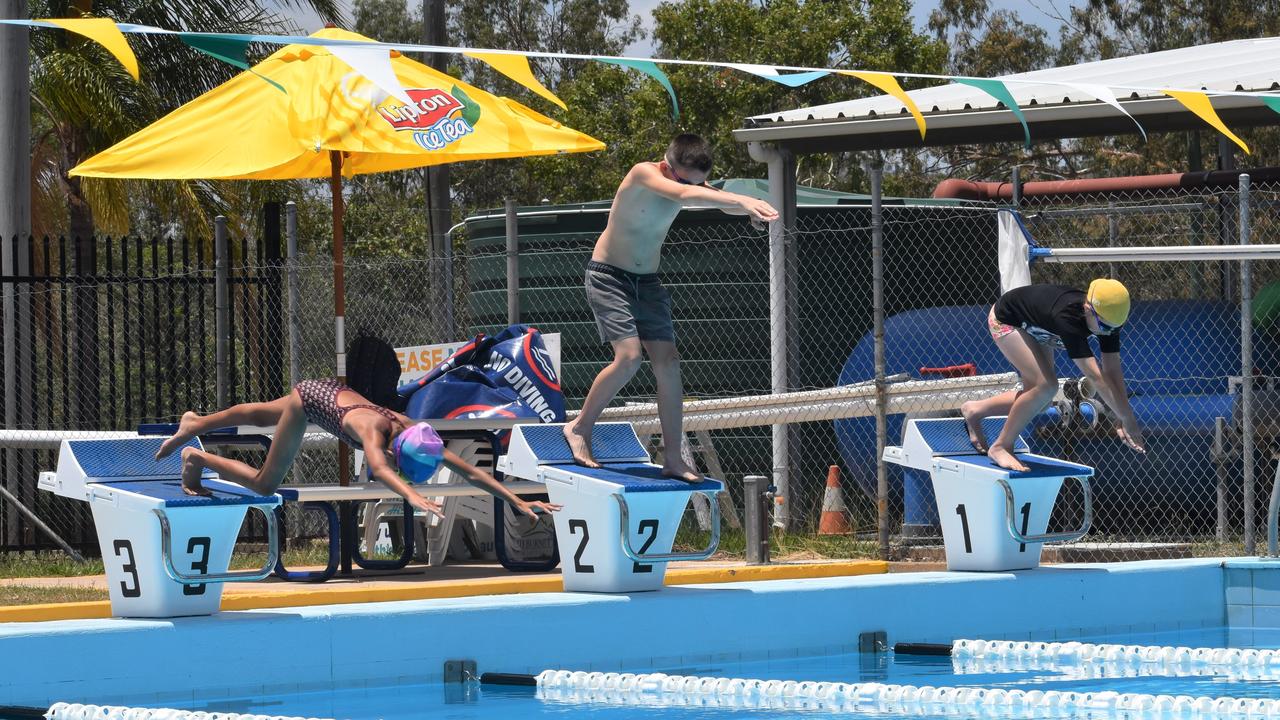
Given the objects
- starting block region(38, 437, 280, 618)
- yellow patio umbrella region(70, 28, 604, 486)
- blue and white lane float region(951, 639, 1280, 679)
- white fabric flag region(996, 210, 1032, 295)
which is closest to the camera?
starting block region(38, 437, 280, 618)

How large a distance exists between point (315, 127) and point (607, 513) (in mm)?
2882

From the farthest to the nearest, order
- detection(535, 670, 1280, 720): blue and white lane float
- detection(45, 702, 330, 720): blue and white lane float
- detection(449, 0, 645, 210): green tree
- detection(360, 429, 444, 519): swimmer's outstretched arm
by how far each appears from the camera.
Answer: detection(449, 0, 645, 210): green tree
detection(360, 429, 444, 519): swimmer's outstretched arm
detection(535, 670, 1280, 720): blue and white lane float
detection(45, 702, 330, 720): blue and white lane float

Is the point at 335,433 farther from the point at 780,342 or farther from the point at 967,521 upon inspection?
the point at 780,342

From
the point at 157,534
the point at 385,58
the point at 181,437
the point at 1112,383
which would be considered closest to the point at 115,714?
the point at 157,534

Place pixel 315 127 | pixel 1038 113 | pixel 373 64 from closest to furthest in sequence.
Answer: pixel 373 64 < pixel 315 127 < pixel 1038 113

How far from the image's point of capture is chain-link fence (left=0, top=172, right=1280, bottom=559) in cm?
1136

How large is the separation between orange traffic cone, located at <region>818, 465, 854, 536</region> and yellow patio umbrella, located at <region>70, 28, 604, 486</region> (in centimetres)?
366

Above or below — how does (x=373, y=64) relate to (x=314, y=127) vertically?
above

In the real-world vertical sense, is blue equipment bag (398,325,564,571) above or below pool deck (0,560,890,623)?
above

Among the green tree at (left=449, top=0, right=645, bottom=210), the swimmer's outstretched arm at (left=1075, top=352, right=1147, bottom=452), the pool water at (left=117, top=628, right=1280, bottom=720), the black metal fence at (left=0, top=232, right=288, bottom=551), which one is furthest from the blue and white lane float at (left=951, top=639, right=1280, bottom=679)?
the green tree at (left=449, top=0, right=645, bottom=210)

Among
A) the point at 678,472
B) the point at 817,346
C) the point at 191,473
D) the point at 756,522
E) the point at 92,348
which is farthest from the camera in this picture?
the point at 817,346

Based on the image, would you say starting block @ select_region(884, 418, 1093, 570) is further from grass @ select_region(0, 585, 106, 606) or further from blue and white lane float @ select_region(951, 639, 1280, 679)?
grass @ select_region(0, 585, 106, 606)

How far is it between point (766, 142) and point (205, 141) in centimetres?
484

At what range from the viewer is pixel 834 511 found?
12.3 meters
